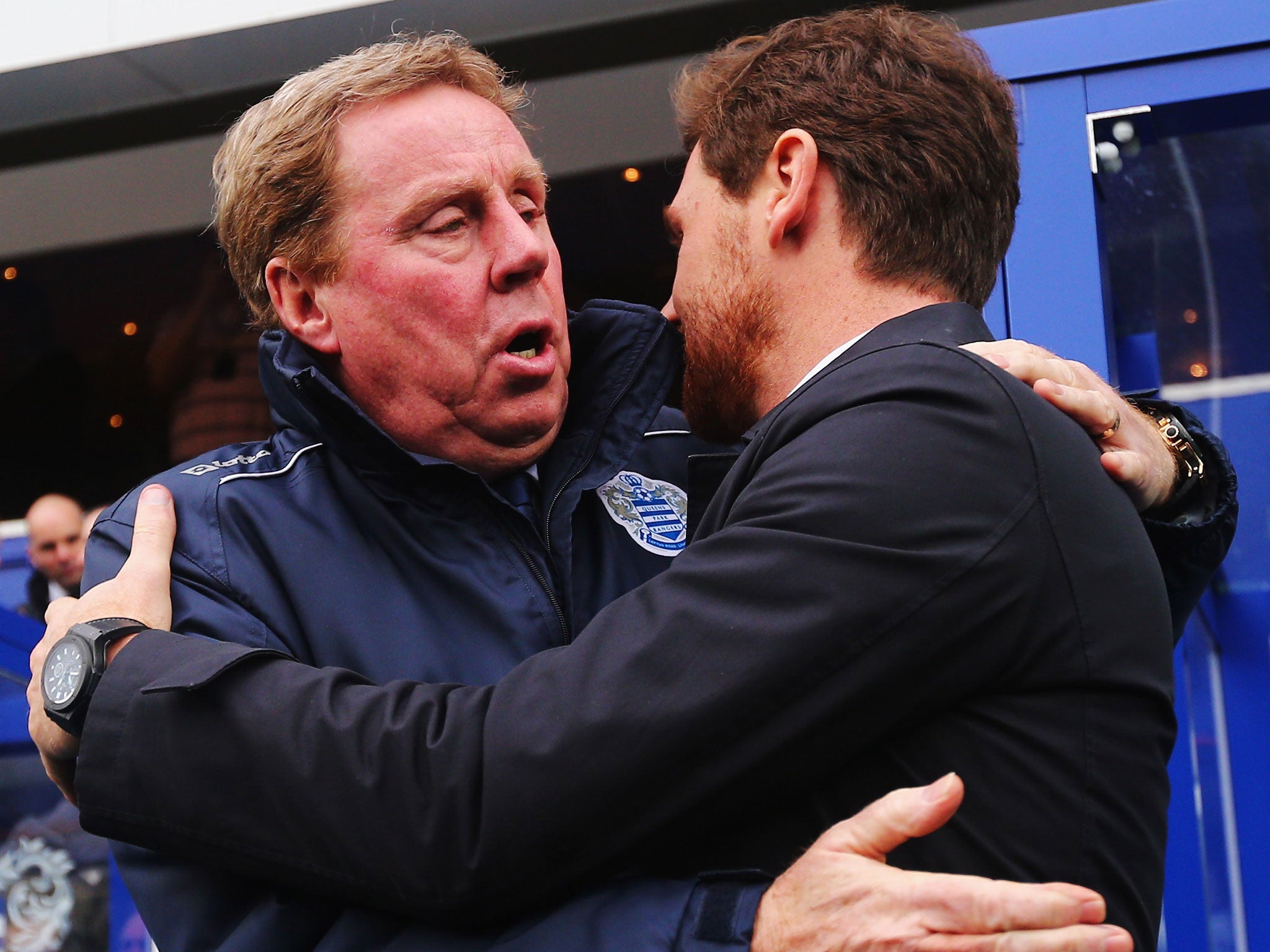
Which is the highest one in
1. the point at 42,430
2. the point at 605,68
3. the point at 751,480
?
the point at 605,68

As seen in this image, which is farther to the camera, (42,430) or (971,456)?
(42,430)

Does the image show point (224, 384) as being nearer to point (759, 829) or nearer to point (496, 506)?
point (496, 506)

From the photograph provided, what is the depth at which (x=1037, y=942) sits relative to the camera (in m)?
1.03

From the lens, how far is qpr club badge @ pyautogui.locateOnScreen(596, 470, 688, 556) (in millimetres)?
1766

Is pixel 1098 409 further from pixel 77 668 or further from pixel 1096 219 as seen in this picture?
pixel 77 668

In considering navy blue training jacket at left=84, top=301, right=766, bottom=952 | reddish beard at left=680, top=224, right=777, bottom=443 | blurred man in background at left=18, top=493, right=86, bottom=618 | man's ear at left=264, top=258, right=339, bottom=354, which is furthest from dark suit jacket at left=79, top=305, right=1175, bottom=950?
blurred man in background at left=18, top=493, right=86, bottom=618

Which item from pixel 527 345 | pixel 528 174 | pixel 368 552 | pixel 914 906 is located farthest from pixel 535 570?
pixel 914 906

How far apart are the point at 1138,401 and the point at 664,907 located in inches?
38.1

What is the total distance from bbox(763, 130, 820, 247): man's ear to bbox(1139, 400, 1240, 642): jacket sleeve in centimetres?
55

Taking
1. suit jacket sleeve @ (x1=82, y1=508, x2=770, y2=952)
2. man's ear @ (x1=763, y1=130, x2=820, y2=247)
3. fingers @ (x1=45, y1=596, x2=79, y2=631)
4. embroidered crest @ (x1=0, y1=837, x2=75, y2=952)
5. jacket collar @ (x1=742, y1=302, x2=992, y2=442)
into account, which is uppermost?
man's ear @ (x1=763, y1=130, x2=820, y2=247)

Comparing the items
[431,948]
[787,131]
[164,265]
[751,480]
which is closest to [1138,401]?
[787,131]

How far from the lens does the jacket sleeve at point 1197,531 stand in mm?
1564

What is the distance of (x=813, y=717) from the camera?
3.62ft

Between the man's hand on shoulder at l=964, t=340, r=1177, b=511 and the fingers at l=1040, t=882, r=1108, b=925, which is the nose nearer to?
the man's hand on shoulder at l=964, t=340, r=1177, b=511
